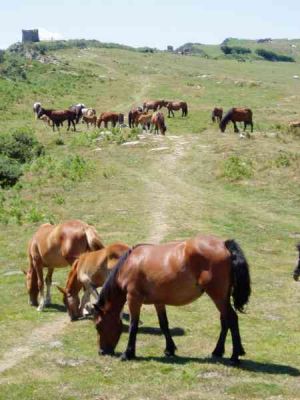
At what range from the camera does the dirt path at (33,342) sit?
11234 mm

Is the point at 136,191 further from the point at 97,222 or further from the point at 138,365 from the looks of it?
the point at 138,365

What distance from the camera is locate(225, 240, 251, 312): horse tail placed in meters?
10.1

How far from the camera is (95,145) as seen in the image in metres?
39.0

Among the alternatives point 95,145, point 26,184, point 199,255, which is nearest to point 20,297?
point 199,255

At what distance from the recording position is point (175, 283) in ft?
34.2

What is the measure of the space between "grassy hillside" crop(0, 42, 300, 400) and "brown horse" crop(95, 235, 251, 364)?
0.53 metres

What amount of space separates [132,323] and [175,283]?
1.05m

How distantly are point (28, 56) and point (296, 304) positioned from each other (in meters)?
101

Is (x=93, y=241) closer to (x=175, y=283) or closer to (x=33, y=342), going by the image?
(x=33, y=342)

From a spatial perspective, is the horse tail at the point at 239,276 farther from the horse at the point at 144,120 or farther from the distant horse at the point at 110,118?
the distant horse at the point at 110,118

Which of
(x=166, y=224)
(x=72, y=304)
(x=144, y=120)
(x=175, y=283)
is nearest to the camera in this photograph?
(x=175, y=283)

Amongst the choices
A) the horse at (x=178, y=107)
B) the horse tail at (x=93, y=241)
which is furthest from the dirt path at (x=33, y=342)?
the horse at (x=178, y=107)

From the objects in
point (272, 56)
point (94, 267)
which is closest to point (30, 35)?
point (272, 56)

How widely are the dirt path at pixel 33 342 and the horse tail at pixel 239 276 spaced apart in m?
3.98
